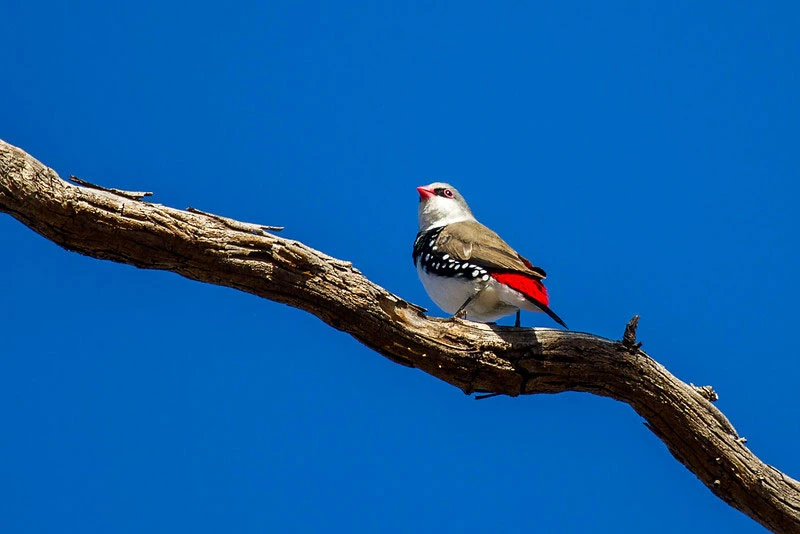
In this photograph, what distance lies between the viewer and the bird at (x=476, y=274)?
6.24 metres

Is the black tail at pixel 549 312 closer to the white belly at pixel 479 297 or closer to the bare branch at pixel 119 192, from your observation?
the white belly at pixel 479 297

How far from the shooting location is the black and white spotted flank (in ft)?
21.3

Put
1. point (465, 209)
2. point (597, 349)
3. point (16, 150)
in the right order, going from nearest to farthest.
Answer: point (16, 150), point (597, 349), point (465, 209)

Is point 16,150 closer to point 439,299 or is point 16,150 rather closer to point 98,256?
point 98,256

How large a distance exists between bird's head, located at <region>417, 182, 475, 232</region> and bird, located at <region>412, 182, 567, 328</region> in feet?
1.45

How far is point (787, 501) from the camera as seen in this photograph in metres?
5.75

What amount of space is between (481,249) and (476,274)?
0.94ft

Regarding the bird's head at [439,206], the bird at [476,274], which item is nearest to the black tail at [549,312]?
the bird at [476,274]

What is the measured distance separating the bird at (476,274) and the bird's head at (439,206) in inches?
17.4

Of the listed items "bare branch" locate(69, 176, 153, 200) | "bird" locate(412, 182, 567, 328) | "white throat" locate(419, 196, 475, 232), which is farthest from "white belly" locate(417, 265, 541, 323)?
"bare branch" locate(69, 176, 153, 200)

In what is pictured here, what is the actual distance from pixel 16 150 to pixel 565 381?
12.4 feet

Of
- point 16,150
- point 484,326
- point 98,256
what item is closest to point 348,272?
point 484,326

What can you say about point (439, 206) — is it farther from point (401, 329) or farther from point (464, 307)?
point (401, 329)

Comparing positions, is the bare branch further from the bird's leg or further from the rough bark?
the bird's leg
